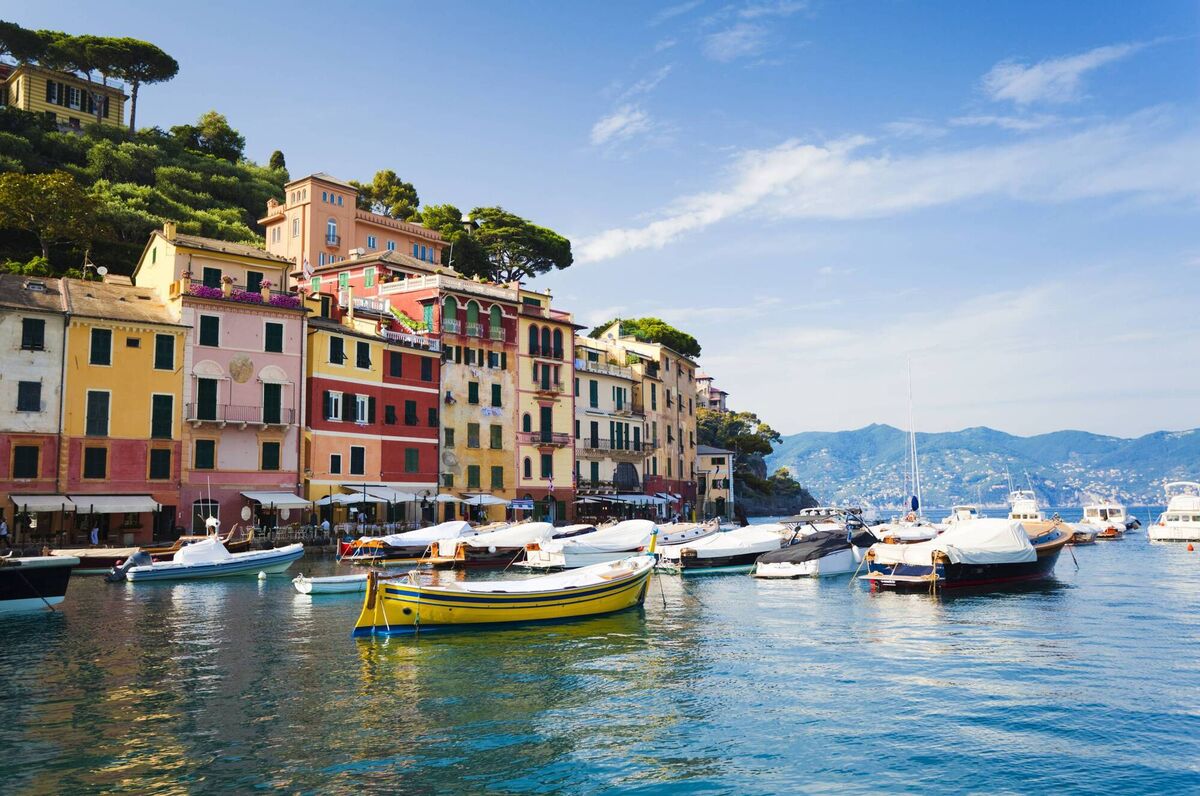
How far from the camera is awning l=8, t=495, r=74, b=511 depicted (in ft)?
124

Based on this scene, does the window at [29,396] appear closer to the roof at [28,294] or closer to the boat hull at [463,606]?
the roof at [28,294]

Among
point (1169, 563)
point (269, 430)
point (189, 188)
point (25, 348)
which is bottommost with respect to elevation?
point (1169, 563)

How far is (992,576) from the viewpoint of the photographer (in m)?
33.2

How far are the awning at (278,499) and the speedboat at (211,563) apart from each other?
6833 millimetres

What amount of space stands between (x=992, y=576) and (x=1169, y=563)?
21.5 meters

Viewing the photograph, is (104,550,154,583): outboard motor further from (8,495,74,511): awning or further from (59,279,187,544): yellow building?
(59,279,187,544): yellow building

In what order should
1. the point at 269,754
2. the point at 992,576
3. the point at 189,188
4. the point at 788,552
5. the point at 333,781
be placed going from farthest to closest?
the point at 189,188
the point at 788,552
the point at 992,576
the point at 269,754
the point at 333,781

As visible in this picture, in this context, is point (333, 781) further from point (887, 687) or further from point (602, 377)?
point (602, 377)

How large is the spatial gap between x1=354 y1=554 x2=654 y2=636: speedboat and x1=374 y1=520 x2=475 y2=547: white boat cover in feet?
58.0

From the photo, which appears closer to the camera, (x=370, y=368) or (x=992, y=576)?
(x=992, y=576)

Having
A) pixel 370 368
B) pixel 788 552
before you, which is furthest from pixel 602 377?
pixel 788 552

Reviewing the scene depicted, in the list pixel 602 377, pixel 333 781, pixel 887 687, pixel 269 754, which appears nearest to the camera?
pixel 333 781

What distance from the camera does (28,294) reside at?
135 ft

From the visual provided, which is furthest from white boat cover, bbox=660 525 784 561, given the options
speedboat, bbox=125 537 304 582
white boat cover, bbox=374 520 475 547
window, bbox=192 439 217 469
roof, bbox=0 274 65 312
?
roof, bbox=0 274 65 312
